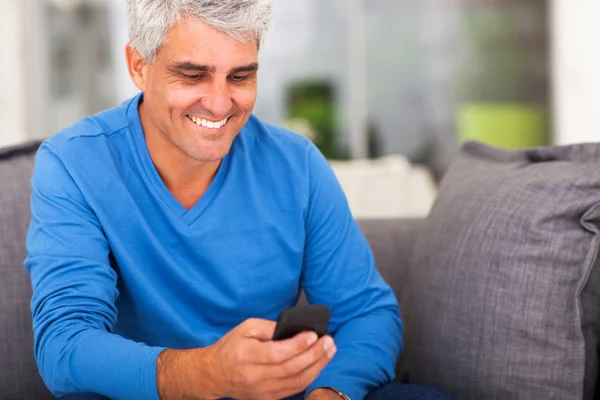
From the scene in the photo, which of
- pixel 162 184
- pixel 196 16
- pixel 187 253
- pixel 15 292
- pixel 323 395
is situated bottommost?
pixel 323 395

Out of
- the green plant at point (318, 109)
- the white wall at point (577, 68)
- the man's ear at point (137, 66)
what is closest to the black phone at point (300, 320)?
the man's ear at point (137, 66)

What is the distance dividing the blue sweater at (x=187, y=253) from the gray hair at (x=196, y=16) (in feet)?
0.60

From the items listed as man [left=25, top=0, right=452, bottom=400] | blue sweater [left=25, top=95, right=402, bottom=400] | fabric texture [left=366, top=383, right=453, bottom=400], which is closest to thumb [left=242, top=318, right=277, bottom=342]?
man [left=25, top=0, right=452, bottom=400]

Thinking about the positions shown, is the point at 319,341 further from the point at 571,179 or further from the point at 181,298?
the point at 571,179

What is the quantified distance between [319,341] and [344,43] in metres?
4.81

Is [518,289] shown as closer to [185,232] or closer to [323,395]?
[323,395]

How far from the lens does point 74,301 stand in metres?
1.30

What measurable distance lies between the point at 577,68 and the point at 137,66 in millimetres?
4104

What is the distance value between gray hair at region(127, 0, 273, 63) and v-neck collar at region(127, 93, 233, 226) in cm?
15

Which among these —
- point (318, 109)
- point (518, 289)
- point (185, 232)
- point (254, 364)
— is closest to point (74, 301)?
point (185, 232)

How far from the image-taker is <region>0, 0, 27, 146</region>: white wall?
17.2 feet

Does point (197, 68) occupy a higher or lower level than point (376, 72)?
higher

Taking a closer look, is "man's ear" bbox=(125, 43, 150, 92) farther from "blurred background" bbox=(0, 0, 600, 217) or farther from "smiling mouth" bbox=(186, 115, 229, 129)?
"blurred background" bbox=(0, 0, 600, 217)

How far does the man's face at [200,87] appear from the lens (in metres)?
1.36
